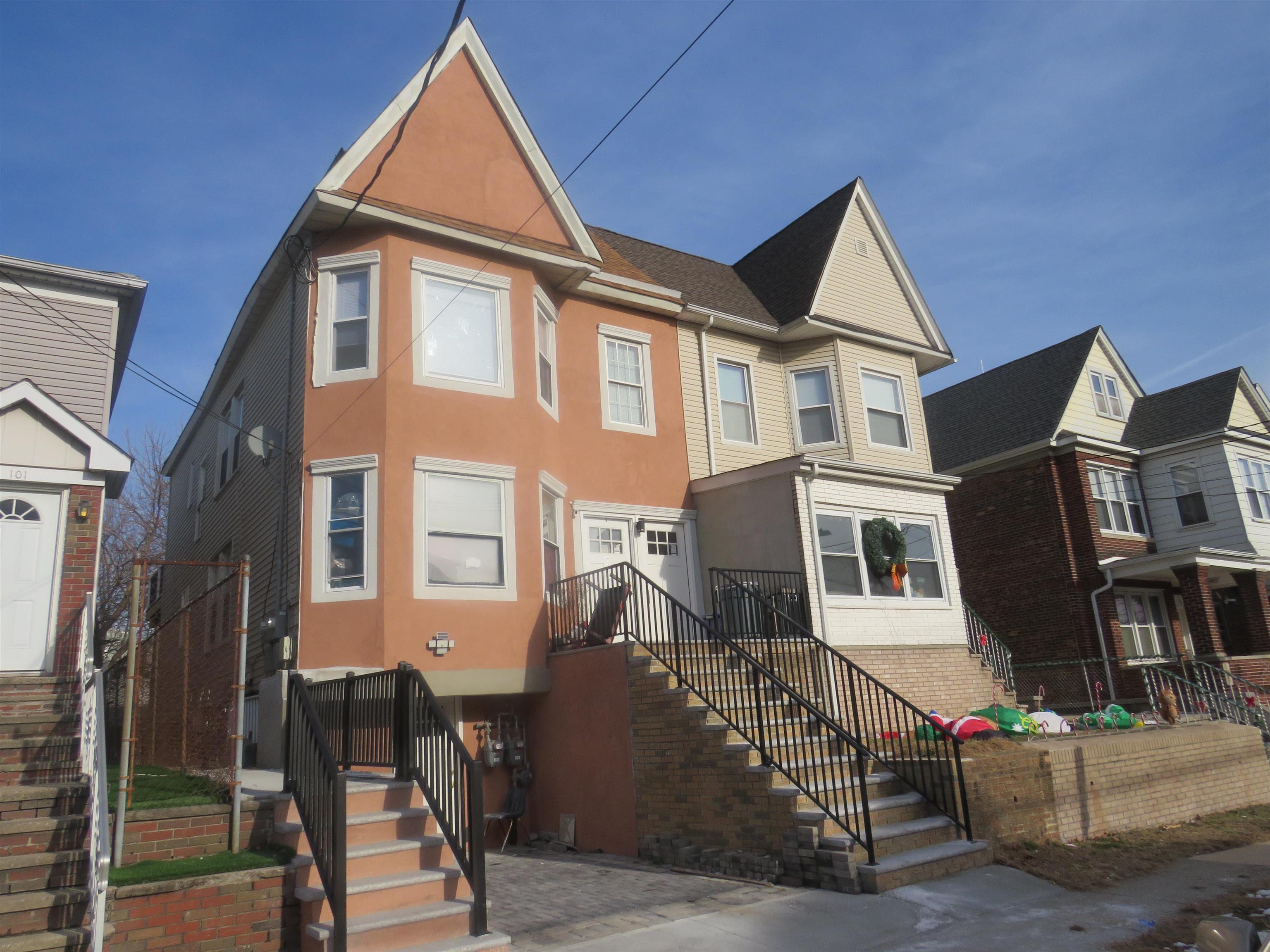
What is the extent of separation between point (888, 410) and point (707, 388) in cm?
393

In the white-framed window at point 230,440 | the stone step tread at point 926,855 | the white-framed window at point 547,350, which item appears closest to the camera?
the stone step tread at point 926,855

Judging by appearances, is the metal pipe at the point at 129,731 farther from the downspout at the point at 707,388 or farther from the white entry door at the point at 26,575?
the downspout at the point at 707,388

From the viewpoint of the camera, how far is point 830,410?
1697 cm

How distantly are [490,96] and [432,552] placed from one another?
7312 millimetres

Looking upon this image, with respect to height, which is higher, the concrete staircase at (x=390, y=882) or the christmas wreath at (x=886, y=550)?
the christmas wreath at (x=886, y=550)

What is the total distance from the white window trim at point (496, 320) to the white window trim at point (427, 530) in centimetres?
108

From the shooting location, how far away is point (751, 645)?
12.5 metres

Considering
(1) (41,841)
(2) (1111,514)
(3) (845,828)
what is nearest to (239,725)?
(1) (41,841)

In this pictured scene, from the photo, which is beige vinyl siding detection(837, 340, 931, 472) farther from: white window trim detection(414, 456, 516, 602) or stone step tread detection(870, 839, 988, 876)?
stone step tread detection(870, 839, 988, 876)

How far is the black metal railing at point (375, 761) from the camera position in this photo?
632 centimetres

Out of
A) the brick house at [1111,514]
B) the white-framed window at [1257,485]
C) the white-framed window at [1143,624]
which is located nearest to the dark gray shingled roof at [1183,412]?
the brick house at [1111,514]

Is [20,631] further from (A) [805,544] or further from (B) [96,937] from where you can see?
(A) [805,544]

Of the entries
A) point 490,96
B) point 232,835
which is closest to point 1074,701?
point 490,96

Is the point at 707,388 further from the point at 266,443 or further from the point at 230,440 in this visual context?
the point at 230,440
